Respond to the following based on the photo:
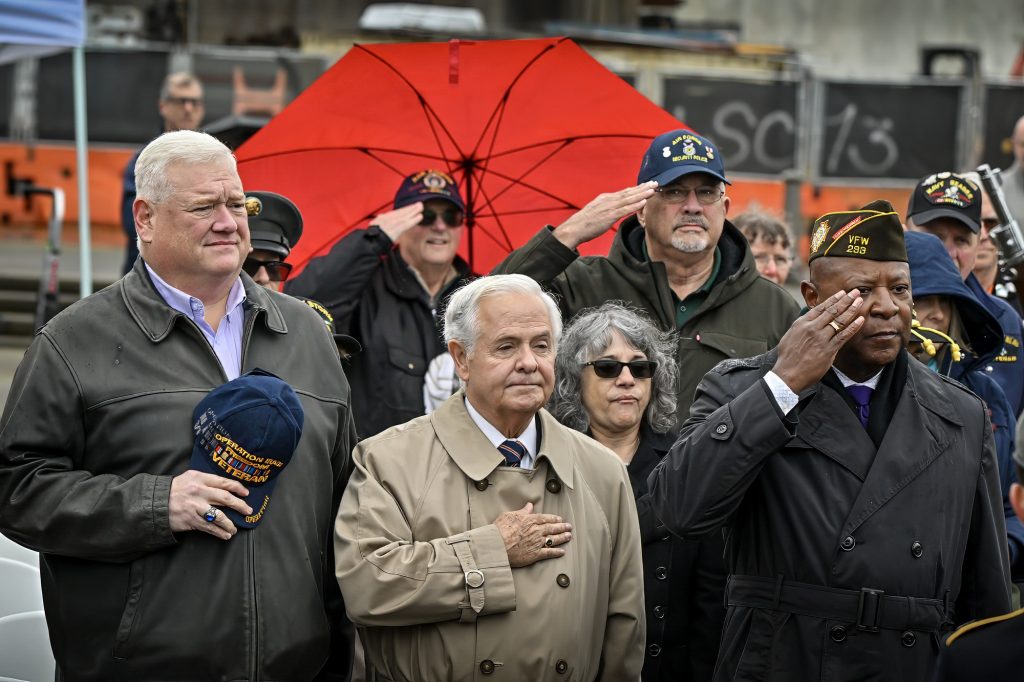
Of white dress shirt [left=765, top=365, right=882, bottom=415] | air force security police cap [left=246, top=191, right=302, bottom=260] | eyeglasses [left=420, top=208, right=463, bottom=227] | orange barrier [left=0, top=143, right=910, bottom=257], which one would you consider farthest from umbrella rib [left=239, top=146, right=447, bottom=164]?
orange barrier [left=0, top=143, right=910, bottom=257]

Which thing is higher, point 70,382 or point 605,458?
point 70,382

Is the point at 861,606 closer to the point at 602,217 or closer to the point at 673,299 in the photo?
the point at 673,299

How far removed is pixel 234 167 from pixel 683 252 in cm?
190

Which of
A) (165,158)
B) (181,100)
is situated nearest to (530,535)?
(165,158)

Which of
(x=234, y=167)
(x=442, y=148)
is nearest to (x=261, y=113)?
(x=442, y=148)

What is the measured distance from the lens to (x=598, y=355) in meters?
4.94

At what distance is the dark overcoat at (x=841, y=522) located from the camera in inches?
148

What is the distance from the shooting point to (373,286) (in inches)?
235

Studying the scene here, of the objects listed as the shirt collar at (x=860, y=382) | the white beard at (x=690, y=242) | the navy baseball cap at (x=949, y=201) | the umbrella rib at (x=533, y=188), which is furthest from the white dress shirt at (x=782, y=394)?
the navy baseball cap at (x=949, y=201)

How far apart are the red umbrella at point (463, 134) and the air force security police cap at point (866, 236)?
218cm

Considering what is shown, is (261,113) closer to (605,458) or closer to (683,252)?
(683,252)

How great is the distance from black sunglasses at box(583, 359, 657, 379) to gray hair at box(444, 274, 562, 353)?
727mm

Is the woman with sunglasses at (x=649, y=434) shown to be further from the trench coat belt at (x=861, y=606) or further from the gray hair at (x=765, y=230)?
the gray hair at (x=765, y=230)

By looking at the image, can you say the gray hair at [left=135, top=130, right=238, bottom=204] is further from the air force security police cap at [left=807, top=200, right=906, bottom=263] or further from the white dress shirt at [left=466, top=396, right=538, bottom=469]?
the air force security police cap at [left=807, top=200, right=906, bottom=263]
